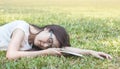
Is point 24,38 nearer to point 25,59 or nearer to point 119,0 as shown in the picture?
point 25,59

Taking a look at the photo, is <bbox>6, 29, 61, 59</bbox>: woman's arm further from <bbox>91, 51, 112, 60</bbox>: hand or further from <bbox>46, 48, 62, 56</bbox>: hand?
<bbox>91, 51, 112, 60</bbox>: hand

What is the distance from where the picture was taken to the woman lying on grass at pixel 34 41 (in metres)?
5.13

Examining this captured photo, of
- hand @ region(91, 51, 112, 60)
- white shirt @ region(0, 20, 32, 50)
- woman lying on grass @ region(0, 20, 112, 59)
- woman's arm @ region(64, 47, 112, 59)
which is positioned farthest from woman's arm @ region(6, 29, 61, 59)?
hand @ region(91, 51, 112, 60)

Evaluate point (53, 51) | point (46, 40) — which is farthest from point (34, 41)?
point (53, 51)

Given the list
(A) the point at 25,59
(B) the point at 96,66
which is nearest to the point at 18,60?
(A) the point at 25,59

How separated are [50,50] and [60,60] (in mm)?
228

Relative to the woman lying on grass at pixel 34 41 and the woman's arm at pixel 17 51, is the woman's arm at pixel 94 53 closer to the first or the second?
the woman lying on grass at pixel 34 41

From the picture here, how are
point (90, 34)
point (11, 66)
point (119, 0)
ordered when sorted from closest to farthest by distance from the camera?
point (11, 66)
point (90, 34)
point (119, 0)

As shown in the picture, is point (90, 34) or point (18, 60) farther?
point (90, 34)

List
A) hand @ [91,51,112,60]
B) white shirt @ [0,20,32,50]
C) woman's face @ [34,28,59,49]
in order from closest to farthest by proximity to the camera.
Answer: woman's face @ [34,28,59,49], hand @ [91,51,112,60], white shirt @ [0,20,32,50]

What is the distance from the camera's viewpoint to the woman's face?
5145mm

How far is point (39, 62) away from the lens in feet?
15.7

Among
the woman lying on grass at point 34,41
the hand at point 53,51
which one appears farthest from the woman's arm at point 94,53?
the hand at point 53,51

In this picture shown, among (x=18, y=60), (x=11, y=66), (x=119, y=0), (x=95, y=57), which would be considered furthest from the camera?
(x=119, y=0)
